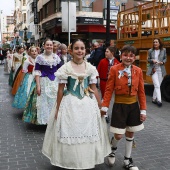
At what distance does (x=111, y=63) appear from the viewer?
6262 mm

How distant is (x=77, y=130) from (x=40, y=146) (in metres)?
1.54

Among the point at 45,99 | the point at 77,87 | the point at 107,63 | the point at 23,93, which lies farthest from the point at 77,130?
the point at 23,93

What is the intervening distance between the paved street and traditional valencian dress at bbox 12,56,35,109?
302mm

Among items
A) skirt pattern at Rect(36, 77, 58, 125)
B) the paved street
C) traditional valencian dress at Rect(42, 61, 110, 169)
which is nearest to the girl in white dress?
traditional valencian dress at Rect(42, 61, 110, 169)

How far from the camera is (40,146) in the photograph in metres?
4.96

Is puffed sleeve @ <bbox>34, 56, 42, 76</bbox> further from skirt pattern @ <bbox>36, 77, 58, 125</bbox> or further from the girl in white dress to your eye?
the girl in white dress

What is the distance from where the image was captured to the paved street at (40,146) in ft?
13.6

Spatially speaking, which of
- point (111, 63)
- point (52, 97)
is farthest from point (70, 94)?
point (111, 63)

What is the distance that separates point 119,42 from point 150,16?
2203 millimetres

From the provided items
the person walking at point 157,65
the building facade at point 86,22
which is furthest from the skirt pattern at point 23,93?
the building facade at point 86,22

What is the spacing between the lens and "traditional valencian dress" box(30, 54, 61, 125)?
5.85 m

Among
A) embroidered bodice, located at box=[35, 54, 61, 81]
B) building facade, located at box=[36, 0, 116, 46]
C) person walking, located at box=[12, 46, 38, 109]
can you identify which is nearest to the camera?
embroidered bodice, located at box=[35, 54, 61, 81]

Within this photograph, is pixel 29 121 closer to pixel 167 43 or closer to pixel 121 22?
pixel 167 43

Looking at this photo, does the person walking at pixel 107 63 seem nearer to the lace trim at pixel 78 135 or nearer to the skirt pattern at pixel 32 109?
the skirt pattern at pixel 32 109
